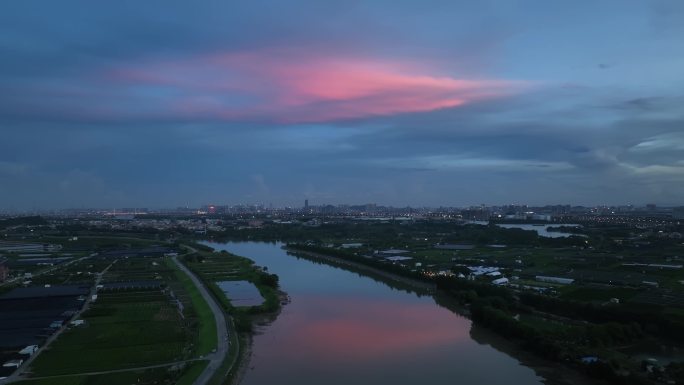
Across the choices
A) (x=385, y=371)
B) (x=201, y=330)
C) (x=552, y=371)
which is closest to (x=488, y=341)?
(x=552, y=371)

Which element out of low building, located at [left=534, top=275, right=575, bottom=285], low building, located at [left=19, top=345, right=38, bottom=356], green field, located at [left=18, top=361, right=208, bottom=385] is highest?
low building, located at [left=534, top=275, right=575, bottom=285]

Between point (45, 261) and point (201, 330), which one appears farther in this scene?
point (45, 261)

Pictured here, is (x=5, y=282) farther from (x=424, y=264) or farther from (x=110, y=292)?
(x=424, y=264)

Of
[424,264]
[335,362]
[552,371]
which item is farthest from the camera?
[424,264]

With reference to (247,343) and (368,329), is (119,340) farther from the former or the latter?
(368,329)

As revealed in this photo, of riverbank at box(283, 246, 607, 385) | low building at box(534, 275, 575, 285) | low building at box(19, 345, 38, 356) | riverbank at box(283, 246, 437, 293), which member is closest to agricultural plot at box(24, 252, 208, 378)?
low building at box(19, 345, 38, 356)

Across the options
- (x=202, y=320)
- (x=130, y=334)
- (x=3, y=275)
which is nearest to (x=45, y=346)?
(x=130, y=334)

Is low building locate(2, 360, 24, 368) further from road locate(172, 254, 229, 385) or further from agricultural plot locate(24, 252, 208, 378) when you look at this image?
road locate(172, 254, 229, 385)

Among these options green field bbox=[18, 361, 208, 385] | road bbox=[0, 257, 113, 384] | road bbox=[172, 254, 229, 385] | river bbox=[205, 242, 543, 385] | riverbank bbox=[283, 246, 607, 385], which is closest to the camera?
green field bbox=[18, 361, 208, 385]
